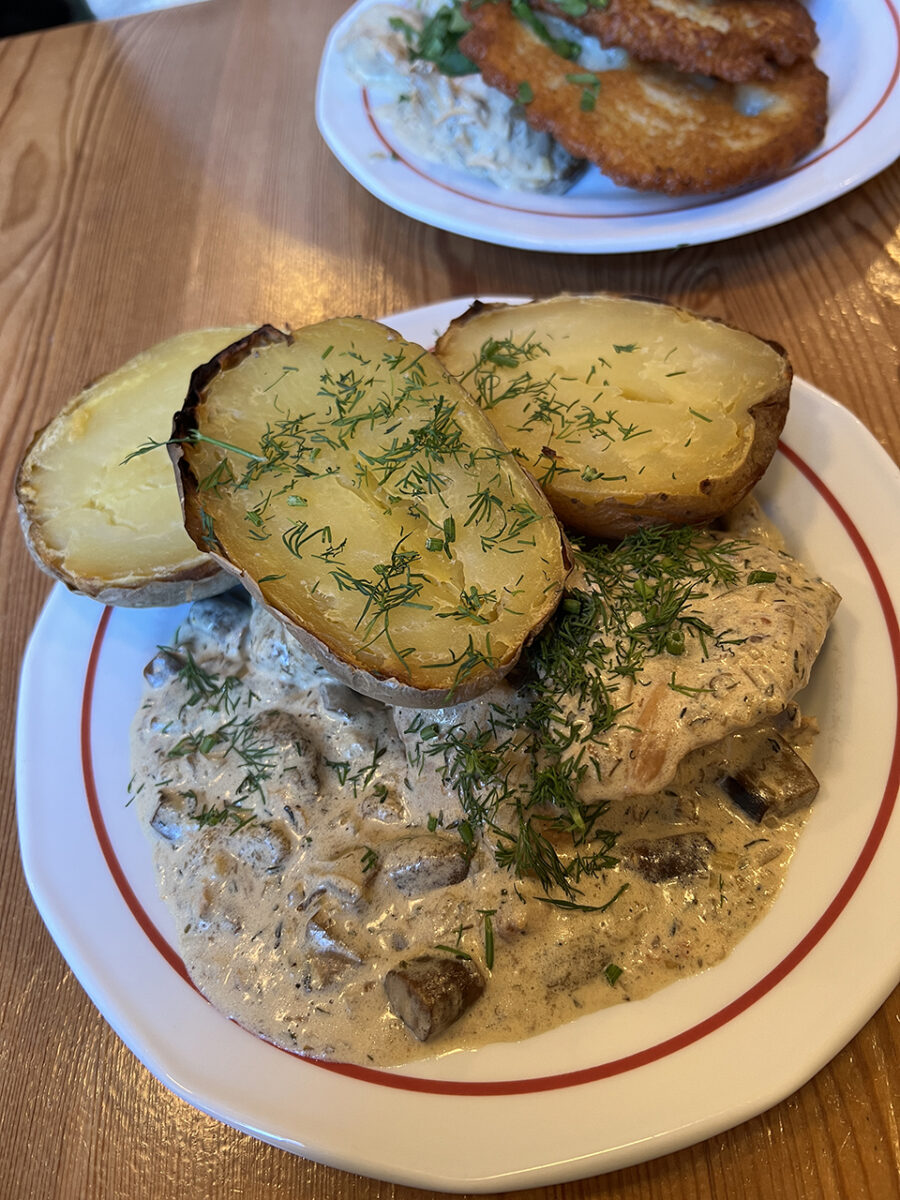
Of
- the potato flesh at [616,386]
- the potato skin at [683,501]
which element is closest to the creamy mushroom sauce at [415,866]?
the potato skin at [683,501]

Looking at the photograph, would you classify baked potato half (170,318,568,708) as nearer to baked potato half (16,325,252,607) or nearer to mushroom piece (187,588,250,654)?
baked potato half (16,325,252,607)

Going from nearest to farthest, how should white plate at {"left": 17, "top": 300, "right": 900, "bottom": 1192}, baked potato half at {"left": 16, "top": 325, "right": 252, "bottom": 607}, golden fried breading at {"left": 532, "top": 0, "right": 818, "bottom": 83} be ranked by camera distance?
white plate at {"left": 17, "top": 300, "right": 900, "bottom": 1192}, baked potato half at {"left": 16, "top": 325, "right": 252, "bottom": 607}, golden fried breading at {"left": 532, "top": 0, "right": 818, "bottom": 83}

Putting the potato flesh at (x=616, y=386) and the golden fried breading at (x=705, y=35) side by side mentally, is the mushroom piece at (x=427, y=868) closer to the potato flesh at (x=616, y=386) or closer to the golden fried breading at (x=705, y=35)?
the potato flesh at (x=616, y=386)

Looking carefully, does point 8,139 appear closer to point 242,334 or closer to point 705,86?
point 242,334

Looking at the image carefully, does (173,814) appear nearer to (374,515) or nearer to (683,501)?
(374,515)

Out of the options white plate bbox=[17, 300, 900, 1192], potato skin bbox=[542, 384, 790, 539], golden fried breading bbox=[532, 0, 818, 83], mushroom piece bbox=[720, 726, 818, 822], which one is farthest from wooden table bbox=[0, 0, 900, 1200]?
potato skin bbox=[542, 384, 790, 539]

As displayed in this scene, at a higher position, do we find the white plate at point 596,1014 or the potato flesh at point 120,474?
the potato flesh at point 120,474

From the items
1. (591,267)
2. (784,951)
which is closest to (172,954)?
(784,951)

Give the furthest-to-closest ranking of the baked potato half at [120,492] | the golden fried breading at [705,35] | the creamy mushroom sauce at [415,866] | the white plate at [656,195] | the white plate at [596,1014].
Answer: the golden fried breading at [705,35], the white plate at [656,195], the baked potato half at [120,492], the creamy mushroom sauce at [415,866], the white plate at [596,1014]
